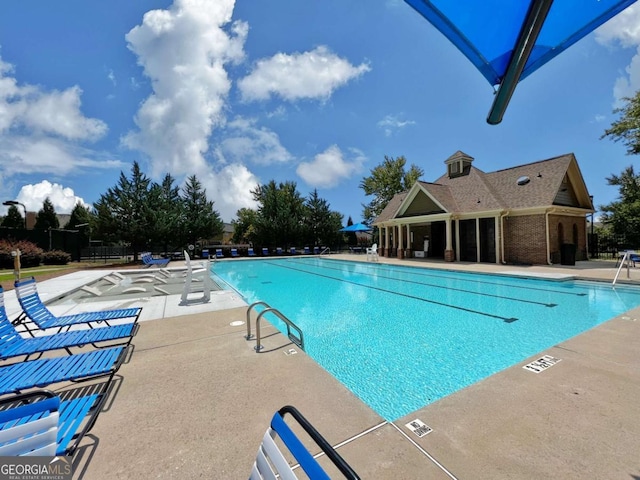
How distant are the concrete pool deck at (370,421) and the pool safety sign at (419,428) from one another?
0.18ft

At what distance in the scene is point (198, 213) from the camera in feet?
89.5

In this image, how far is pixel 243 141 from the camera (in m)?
25.3

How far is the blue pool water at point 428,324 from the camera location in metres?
3.95

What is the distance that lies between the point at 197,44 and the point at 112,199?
16.3 m

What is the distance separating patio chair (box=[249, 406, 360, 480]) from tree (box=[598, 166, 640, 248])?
26819 millimetres

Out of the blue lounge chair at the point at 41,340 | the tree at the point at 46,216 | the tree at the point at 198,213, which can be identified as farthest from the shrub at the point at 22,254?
the tree at the point at 46,216

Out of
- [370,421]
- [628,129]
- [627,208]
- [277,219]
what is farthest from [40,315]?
[627,208]

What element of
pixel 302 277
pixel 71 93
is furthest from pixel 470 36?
pixel 71 93

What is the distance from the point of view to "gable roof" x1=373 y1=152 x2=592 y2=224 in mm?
15180

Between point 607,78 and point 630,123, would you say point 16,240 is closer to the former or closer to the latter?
point 607,78

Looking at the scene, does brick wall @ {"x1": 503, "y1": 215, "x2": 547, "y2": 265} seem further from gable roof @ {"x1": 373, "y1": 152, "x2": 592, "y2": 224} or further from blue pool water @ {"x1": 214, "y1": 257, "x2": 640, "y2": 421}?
blue pool water @ {"x1": 214, "y1": 257, "x2": 640, "y2": 421}

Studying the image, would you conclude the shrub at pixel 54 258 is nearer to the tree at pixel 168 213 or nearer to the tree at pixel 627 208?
the tree at pixel 168 213

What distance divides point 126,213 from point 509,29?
26900 mm

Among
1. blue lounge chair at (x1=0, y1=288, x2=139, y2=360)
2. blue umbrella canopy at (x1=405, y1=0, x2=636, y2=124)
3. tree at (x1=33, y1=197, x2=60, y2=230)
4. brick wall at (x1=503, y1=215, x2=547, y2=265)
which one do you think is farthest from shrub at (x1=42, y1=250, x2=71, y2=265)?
brick wall at (x1=503, y1=215, x2=547, y2=265)
